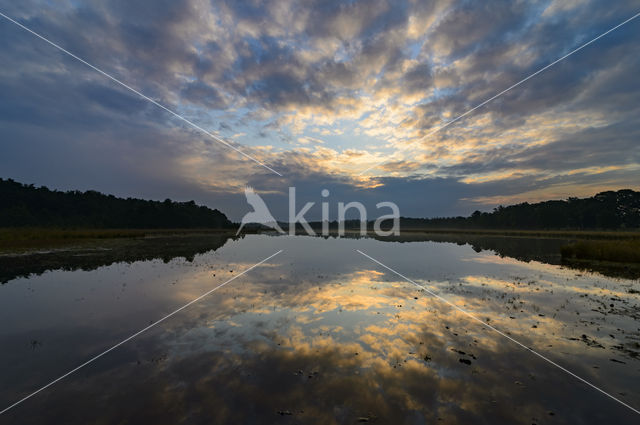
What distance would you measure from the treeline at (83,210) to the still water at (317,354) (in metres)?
129

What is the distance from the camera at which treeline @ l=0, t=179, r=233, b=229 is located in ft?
358

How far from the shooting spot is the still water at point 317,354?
6.49 m

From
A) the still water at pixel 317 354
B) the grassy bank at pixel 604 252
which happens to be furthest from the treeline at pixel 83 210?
the grassy bank at pixel 604 252

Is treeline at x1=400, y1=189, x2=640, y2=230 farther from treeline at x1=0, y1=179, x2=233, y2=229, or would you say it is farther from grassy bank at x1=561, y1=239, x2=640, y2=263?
treeline at x1=0, y1=179, x2=233, y2=229

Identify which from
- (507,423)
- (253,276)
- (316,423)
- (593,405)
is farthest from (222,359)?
(253,276)

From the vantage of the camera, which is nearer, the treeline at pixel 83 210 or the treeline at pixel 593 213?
the treeline at pixel 83 210

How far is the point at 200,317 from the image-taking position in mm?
13172

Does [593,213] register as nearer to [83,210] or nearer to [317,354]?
[317,354]

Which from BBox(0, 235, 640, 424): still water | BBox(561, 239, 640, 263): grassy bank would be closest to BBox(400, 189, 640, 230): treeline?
BBox(561, 239, 640, 263): grassy bank

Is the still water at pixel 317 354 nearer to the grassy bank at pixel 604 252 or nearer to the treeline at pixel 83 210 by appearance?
the grassy bank at pixel 604 252

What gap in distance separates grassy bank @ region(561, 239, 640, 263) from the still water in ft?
74.8

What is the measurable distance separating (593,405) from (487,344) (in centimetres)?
352

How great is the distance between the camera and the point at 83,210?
13888 centimetres

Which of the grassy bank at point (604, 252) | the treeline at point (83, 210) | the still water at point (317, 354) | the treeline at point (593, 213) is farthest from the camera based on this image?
the treeline at point (593, 213)
